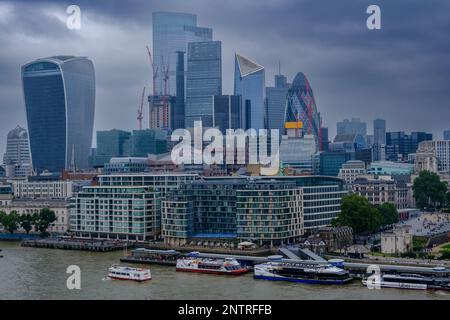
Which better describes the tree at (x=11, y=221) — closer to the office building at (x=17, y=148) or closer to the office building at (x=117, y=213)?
the office building at (x=117, y=213)

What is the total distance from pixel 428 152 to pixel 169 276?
5549 centimetres

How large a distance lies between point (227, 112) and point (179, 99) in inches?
995

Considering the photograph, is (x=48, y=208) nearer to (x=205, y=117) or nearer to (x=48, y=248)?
(x=48, y=248)

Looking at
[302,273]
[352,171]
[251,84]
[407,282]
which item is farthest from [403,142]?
[407,282]

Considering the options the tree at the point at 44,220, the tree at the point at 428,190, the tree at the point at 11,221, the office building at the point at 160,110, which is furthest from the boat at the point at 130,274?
the office building at the point at 160,110

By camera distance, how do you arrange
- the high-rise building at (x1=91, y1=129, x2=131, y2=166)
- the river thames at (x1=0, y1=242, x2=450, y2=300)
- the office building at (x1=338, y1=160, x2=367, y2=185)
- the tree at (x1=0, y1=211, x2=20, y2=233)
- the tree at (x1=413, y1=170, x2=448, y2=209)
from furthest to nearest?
the high-rise building at (x1=91, y1=129, x2=131, y2=166), the office building at (x1=338, y1=160, x2=367, y2=185), the tree at (x1=413, y1=170, x2=448, y2=209), the tree at (x1=0, y1=211, x2=20, y2=233), the river thames at (x1=0, y1=242, x2=450, y2=300)

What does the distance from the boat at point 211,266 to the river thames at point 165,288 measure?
45cm

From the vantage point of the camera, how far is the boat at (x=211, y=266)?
26.1m

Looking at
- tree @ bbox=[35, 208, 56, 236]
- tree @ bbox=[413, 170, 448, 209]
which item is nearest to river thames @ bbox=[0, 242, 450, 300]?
tree @ bbox=[35, 208, 56, 236]

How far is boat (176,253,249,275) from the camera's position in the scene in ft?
85.8

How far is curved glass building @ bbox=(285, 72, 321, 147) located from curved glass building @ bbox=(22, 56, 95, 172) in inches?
1251

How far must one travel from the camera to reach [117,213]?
126 feet

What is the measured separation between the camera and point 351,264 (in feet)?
82.2

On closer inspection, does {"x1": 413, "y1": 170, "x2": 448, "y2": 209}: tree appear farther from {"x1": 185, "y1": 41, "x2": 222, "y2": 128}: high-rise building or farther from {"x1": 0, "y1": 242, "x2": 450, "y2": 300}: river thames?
{"x1": 185, "y1": 41, "x2": 222, "y2": 128}: high-rise building
